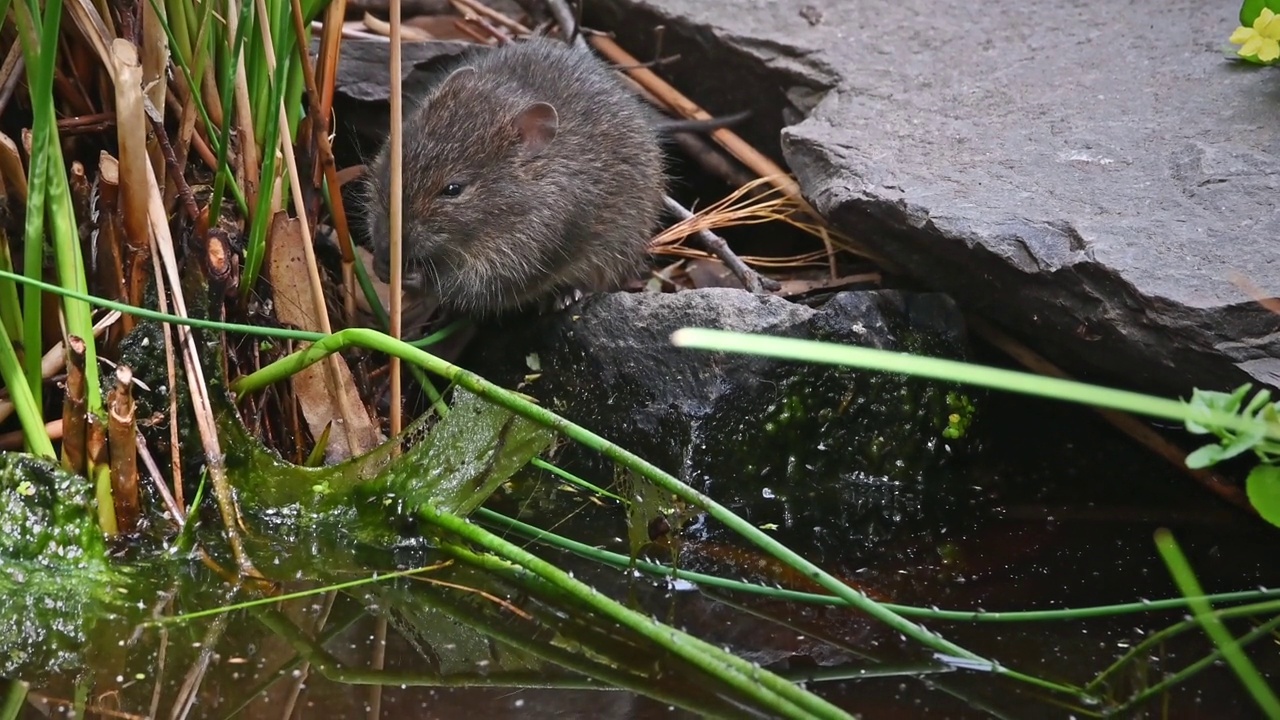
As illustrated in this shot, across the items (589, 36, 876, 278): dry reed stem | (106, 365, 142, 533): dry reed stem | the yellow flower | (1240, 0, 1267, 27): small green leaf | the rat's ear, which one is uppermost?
(1240, 0, 1267, 27): small green leaf

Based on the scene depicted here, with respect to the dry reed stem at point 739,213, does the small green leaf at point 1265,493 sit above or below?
above

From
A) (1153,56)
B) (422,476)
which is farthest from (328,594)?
(1153,56)

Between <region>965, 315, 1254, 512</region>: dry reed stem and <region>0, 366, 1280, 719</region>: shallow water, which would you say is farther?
<region>965, 315, 1254, 512</region>: dry reed stem

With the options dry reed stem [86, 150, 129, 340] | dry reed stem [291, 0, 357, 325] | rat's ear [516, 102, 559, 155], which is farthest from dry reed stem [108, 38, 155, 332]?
rat's ear [516, 102, 559, 155]

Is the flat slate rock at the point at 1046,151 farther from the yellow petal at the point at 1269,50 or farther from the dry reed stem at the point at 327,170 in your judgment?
the dry reed stem at the point at 327,170

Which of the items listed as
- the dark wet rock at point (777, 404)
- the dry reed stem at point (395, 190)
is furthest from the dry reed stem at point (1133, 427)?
the dry reed stem at point (395, 190)

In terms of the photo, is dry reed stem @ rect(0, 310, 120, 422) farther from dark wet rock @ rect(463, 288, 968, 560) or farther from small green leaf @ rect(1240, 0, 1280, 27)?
small green leaf @ rect(1240, 0, 1280, 27)

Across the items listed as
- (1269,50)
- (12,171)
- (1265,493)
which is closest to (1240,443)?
(1265,493)
